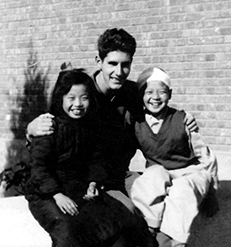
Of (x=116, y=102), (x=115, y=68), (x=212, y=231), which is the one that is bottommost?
(x=212, y=231)

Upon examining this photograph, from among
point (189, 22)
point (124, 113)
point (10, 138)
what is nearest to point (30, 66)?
point (10, 138)

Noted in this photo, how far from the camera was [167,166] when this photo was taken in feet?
12.2

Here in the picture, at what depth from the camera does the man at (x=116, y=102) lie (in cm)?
375

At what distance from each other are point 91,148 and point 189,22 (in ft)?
10.7

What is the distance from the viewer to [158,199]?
11.0ft

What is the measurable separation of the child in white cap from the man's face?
189mm

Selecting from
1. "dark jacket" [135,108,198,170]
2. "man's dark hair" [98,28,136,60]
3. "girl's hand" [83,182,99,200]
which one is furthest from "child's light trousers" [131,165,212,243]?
"man's dark hair" [98,28,136,60]

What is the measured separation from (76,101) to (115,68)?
50 centimetres

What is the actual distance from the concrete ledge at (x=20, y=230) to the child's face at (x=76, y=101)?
889mm

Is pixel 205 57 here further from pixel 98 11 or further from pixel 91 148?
pixel 91 148

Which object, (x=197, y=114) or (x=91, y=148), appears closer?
(x=91, y=148)

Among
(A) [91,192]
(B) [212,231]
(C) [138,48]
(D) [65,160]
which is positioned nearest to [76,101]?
(D) [65,160]

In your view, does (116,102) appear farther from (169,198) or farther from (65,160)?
(169,198)

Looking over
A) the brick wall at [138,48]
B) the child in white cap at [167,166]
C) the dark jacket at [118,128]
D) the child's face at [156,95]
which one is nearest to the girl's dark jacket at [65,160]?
the dark jacket at [118,128]
